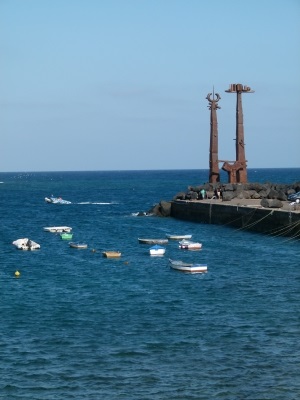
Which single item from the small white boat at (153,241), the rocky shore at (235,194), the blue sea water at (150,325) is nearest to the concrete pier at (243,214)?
the rocky shore at (235,194)

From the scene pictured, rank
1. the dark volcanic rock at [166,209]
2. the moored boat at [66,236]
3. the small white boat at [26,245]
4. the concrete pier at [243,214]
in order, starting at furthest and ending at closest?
1. the dark volcanic rock at [166,209]
2. the moored boat at [66,236]
3. the concrete pier at [243,214]
4. the small white boat at [26,245]

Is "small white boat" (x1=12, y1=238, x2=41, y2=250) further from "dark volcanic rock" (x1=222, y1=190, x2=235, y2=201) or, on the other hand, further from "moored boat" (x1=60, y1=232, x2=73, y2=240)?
"dark volcanic rock" (x1=222, y1=190, x2=235, y2=201)

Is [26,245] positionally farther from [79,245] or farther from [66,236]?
[66,236]

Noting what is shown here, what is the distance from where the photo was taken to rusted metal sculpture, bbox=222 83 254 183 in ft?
284

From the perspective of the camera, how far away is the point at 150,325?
3008cm

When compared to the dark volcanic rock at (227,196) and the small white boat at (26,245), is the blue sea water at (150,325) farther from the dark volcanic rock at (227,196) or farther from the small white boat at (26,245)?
the dark volcanic rock at (227,196)

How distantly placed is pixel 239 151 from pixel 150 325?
58175 millimetres

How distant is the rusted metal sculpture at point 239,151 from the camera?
86.6 meters

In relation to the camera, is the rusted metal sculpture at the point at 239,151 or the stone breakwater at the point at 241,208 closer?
the stone breakwater at the point at 241,208

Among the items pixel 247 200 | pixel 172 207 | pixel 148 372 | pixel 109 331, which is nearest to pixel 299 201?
pixel 247 200

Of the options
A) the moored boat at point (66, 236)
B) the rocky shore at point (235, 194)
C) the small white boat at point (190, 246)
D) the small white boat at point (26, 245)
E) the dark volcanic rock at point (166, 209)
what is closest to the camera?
the small white boat at point (190, 246)

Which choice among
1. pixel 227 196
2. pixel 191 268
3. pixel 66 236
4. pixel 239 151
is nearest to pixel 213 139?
pixel 239 151

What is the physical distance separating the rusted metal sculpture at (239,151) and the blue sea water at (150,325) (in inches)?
1232

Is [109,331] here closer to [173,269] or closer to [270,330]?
[270,330]
